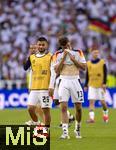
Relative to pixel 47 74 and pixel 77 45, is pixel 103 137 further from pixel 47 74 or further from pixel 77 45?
pixel 77 45

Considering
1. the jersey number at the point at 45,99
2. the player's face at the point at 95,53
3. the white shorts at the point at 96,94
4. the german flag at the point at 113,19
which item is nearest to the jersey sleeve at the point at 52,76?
the jersey number at the point at 45,99

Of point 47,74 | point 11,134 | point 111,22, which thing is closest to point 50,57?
point 47,74

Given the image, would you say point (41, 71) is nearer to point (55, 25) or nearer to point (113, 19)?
point (55, 25)

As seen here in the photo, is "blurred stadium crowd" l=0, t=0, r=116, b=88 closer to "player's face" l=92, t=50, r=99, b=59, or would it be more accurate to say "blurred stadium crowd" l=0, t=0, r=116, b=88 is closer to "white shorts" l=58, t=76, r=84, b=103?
"player's face" l=92, t=50, r=99, b=59

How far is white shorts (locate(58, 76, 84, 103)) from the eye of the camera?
16781 mm

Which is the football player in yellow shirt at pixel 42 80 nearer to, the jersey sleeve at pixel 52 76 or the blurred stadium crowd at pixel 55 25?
the jersey sleeve at pixel 52 76

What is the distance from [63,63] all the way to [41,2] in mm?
22731

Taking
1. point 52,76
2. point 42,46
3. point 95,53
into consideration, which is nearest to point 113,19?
point 95,53

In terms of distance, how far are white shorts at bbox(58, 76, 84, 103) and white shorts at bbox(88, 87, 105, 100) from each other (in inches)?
277

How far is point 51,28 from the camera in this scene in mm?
37719

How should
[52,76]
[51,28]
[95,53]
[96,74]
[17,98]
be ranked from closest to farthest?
1. [52,76]
2. [95,53]
3. [96,74]
4. [17,98]
5. [51,28]

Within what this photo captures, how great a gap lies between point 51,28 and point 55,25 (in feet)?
0.91

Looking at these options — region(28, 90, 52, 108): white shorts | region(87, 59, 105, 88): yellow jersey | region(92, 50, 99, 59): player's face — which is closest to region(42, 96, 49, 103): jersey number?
region(28, 90, 52, 108): white shorts

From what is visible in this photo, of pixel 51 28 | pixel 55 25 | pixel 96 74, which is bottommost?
pixel 96 74
